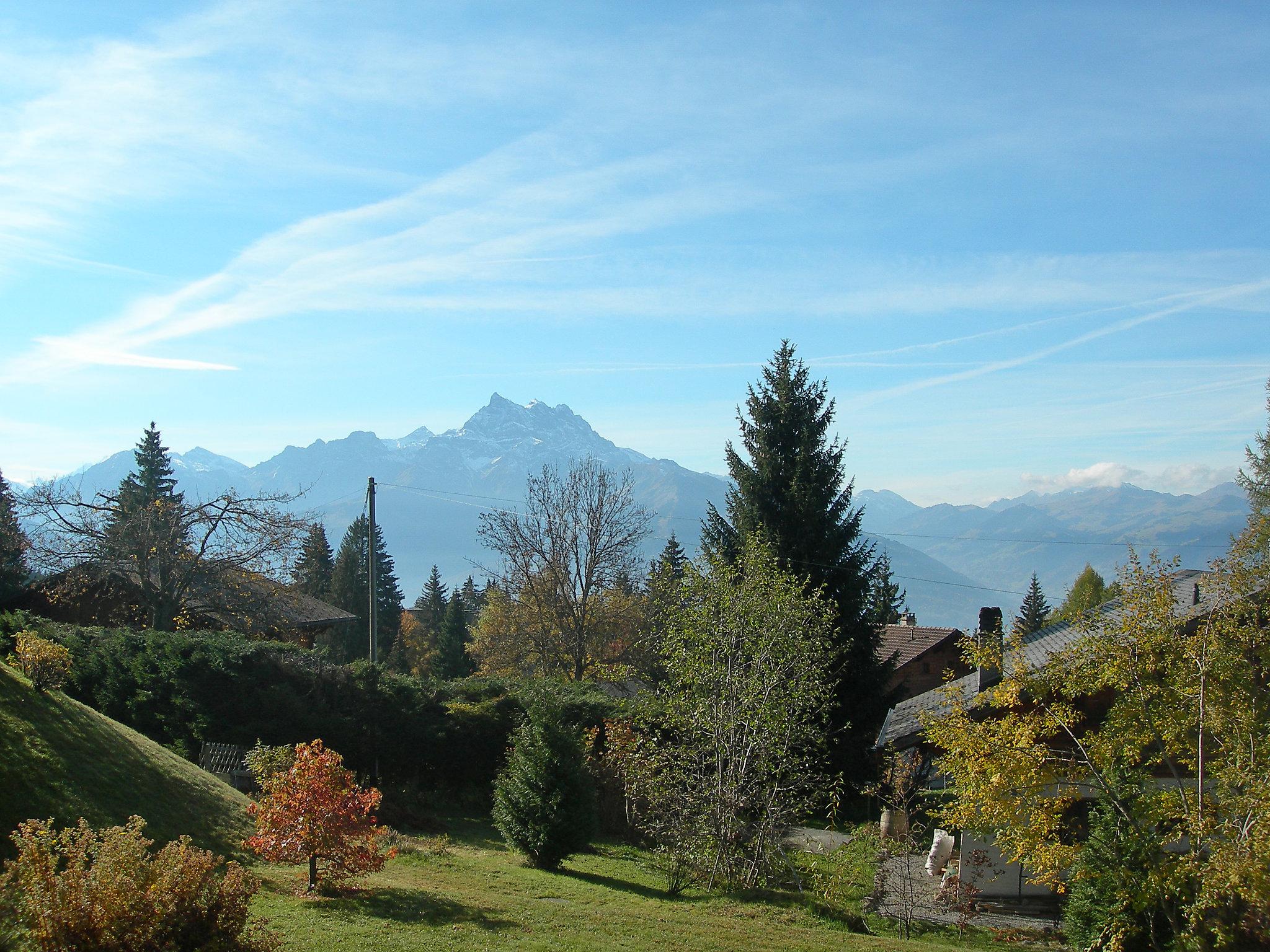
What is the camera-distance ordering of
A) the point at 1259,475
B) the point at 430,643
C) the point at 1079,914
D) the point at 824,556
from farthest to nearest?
the point at 430,643
the point at 1259,475
the point at 824,556
the point at 1079,914

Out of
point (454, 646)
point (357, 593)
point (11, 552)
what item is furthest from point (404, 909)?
point (454, 646)

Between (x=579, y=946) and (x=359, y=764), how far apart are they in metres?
14.0

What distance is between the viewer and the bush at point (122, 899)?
6316 millimetres

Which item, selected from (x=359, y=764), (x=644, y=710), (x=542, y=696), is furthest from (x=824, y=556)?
(x=359, y=764)

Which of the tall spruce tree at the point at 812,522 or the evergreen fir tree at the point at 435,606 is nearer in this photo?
the tall spruce tree at the point at 812,522

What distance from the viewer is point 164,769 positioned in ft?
47.5

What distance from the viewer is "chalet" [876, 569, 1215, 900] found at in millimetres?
11609

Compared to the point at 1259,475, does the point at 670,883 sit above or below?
below

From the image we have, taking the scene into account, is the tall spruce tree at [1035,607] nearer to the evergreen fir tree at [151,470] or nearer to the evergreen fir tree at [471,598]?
the evergreen fir tree at [471,598]

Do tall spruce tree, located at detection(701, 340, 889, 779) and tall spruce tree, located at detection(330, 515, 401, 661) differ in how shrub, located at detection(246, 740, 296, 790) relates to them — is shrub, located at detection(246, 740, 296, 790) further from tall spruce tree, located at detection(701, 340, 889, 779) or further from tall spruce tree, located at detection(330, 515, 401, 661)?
tall spruce tree, located at detection(330, 515, 401, 661)

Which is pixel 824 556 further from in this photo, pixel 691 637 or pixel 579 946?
pixel 579 946

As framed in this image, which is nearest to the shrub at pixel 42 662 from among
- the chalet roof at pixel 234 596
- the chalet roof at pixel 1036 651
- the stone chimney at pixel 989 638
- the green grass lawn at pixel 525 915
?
the green grass lawn at pixel 525 915

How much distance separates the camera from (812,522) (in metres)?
27.2

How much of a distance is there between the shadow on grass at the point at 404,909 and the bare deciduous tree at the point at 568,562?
25.0m
